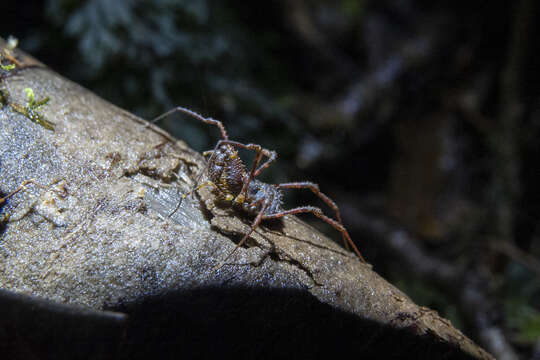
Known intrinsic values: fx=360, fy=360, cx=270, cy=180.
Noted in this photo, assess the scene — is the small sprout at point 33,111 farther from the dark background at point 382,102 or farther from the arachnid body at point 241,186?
the dark background at point 382,102

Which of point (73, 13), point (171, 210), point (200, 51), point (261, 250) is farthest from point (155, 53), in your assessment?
point (261, 250)

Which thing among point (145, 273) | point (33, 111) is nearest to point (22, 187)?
point (33, 111)

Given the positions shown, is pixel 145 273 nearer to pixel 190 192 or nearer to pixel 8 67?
pixel 190 192

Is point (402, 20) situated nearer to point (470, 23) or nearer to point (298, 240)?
point (470, 23)

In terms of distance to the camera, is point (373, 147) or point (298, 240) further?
point (373, 147)

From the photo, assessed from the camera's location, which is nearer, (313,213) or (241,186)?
(241,186)

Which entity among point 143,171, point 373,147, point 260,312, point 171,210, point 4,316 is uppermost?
point 373,147

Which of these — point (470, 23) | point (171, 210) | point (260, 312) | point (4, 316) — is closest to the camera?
point (4, 316)
